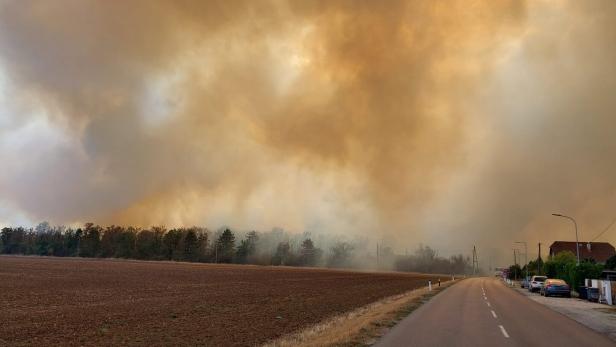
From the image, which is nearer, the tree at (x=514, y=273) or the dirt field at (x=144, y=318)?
the dirt field at (x=144, y=318)

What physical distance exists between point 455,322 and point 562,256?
288ft

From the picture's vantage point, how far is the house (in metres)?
140

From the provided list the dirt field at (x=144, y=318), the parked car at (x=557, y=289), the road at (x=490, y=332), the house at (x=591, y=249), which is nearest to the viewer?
the road at (x=490, y=332)

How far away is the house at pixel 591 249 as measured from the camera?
140m

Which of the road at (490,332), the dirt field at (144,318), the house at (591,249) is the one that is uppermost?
the house at (591,249)

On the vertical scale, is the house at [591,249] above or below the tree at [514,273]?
above

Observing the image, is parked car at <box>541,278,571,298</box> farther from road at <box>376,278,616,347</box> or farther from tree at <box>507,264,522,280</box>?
tree at <box>507,264,522,280</box>

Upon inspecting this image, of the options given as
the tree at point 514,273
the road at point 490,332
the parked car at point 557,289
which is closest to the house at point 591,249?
the tree at point 514,273

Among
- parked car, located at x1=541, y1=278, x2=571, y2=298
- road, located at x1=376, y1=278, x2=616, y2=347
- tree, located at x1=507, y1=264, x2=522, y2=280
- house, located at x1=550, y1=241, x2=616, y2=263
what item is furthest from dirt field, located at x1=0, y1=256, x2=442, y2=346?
house, located at x1=550, y1=241, x2=616, y2=263

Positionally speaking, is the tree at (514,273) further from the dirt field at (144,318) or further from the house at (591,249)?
the dirt field at (144,318)

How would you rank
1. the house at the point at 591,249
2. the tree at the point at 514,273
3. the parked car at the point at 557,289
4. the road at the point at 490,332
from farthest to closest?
the house at the point at 591,249
the tree at the point at 514,273
the parked car at the point at 557,289
the road at the point at 490,332

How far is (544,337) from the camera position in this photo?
1627 cm

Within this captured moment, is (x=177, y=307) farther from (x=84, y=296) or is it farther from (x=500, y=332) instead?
(x=500, y=332)

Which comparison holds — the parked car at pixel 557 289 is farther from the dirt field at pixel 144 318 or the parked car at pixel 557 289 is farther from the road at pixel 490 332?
the road at pixel 490 332
